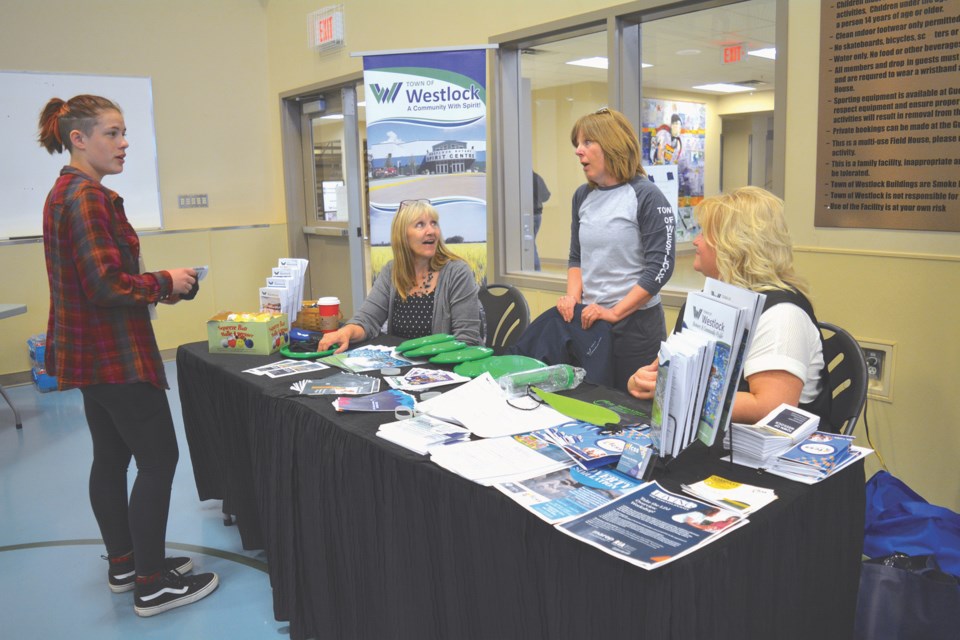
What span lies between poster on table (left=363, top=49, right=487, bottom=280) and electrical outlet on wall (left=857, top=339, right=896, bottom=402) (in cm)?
219

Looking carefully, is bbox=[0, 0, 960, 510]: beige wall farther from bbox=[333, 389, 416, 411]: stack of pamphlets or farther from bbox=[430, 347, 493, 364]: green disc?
bbox=[333, 389, 416, 411]: stack of pamphlets

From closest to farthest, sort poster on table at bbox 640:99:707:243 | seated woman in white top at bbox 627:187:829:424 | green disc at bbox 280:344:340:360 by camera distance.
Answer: seated woman in white top at bbox 627:187:829:424 → green disc at bbox 280:344:340:360 → poster on table at bbox 640:99:707:243

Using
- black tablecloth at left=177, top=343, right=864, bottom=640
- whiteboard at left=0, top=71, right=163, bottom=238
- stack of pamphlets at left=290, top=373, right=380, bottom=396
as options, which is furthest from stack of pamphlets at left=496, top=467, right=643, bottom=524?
whiteboard at left=0, top=71, right=163, bottom=238

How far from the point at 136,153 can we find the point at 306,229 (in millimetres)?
1520

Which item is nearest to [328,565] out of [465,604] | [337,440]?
[337,440]

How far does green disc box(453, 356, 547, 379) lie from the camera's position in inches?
85.4

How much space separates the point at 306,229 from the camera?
678 cm

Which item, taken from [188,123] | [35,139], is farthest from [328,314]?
[188,123]

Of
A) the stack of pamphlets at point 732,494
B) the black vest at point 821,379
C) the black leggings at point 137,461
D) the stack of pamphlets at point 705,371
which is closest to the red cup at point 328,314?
the black leggings at point 137,461

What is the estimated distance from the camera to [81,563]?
2.71m

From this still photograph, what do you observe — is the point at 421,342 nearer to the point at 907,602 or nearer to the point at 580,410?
the point at 580,410

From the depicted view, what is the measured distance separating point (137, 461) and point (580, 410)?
1400mm

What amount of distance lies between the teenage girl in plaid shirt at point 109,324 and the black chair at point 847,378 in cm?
189

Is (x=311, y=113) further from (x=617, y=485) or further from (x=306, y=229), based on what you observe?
(x=617, y=485)
